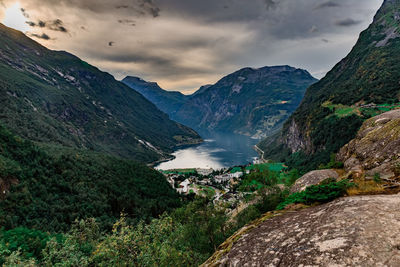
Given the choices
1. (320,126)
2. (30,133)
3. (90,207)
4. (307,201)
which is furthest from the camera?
(30,133)

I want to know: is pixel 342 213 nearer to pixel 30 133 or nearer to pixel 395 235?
pixel 395 235

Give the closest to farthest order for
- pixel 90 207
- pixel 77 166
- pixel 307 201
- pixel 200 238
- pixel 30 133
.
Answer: pixel 307 201
pixel 200 238
pixel 90 207
pixel 77 166
pixel 30 133

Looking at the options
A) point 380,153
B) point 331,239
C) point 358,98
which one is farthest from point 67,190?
point 358,98

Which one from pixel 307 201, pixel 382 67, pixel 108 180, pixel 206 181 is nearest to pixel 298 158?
pixel 206 181

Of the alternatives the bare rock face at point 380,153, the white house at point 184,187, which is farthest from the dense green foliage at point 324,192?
the white house at point 184,187

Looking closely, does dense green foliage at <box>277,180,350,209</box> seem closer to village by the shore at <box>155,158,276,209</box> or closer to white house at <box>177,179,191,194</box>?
village by the shore at <box>155,158,276,209</box>

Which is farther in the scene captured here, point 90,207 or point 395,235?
point 90,207

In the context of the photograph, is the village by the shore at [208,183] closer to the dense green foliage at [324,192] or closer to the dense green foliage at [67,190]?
the dense green foliage at [67,190]
